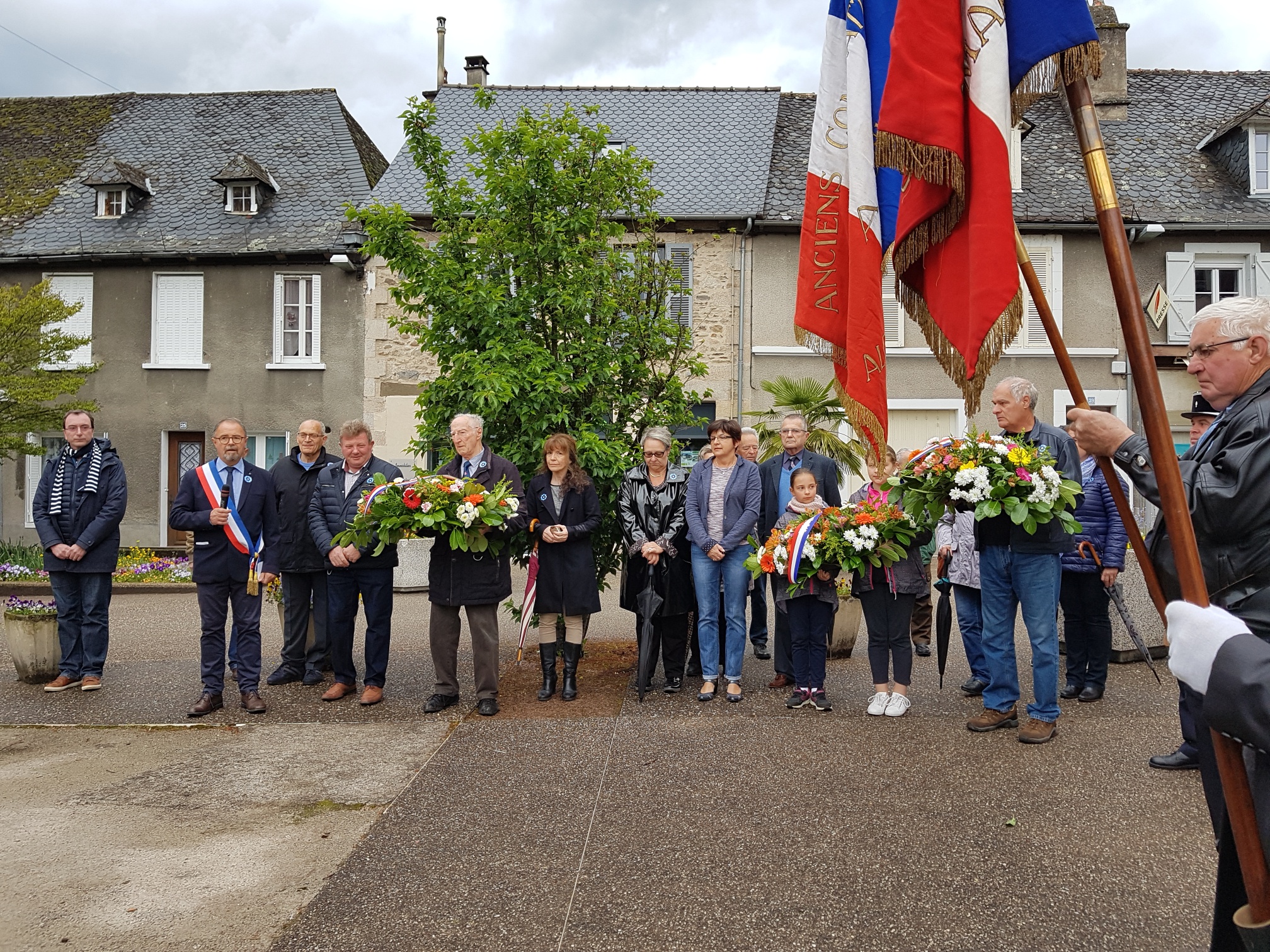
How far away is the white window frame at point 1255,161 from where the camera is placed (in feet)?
66.6

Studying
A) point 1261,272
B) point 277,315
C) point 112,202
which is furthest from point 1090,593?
point 112,202

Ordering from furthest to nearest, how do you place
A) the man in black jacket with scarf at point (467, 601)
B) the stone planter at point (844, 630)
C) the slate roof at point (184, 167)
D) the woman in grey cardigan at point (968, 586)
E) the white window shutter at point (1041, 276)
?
1. the slate roof at point (184, 167)
2. the white window shutter at point (1041, 276)
3. the stone planter at point (844, 630)
4. the woman in grey cardigan at point (968, 586)
5. the man in black jacket with scarf at point (467, 601)

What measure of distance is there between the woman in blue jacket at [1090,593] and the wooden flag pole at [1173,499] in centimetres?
514

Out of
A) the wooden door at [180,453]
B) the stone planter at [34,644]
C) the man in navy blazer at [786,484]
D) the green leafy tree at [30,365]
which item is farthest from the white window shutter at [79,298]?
the man in navy blazer at [786,484]

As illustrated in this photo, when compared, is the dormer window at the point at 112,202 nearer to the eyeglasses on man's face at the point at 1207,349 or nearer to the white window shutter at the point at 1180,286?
the white window shutter at the point at 1180,286

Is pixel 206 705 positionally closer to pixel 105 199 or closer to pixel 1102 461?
pixel 1102 461

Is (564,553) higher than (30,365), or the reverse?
(30,365)

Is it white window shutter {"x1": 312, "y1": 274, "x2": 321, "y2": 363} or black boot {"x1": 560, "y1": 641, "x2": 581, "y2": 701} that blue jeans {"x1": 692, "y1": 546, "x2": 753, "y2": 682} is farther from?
white window shutter {"x1": 312, "y1": 274, "x2": 321, "y2": 363}

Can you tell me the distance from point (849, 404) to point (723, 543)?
350 centimetres

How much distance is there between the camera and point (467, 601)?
7023mm

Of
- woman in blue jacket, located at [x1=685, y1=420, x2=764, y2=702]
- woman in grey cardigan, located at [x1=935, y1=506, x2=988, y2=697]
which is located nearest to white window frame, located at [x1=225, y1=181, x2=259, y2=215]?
woman in blue jacket, located at [x1=685, y1=420, x2=764, y2=702]

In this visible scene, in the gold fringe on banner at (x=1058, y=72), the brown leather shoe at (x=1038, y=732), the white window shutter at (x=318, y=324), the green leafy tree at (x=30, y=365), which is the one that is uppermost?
the white window shutter at (x=318, y=324)

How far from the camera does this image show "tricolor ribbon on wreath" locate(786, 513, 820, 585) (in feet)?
22.7

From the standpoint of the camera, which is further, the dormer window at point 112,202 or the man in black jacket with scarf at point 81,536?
the dormer window at point 112,202
